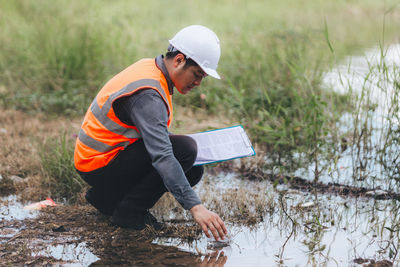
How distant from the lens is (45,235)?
303 cm

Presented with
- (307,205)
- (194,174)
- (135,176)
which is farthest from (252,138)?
(135,176)

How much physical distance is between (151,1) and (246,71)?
257 inches

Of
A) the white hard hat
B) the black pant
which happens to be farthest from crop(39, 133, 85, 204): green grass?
the white hard hat

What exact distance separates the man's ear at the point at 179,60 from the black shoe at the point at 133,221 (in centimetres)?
96

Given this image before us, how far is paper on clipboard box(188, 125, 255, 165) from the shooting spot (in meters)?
3.04

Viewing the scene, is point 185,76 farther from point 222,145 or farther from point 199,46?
point 222,145

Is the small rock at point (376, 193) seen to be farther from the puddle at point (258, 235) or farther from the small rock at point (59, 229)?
the small rock at point (59, 229)

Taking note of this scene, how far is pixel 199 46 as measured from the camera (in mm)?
2705

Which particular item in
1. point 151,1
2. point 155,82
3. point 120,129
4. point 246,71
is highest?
point 151,1

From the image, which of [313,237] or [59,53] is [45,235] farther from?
[59,53]

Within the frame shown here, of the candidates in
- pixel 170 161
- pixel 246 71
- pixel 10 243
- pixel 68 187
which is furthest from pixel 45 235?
pixel 246 71

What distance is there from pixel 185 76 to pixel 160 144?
0.44 metres

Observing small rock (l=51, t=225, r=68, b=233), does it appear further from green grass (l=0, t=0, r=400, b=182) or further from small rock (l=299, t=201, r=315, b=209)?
green grass (l=0, t=0, r=400, b=182)

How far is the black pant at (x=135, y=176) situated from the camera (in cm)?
295
